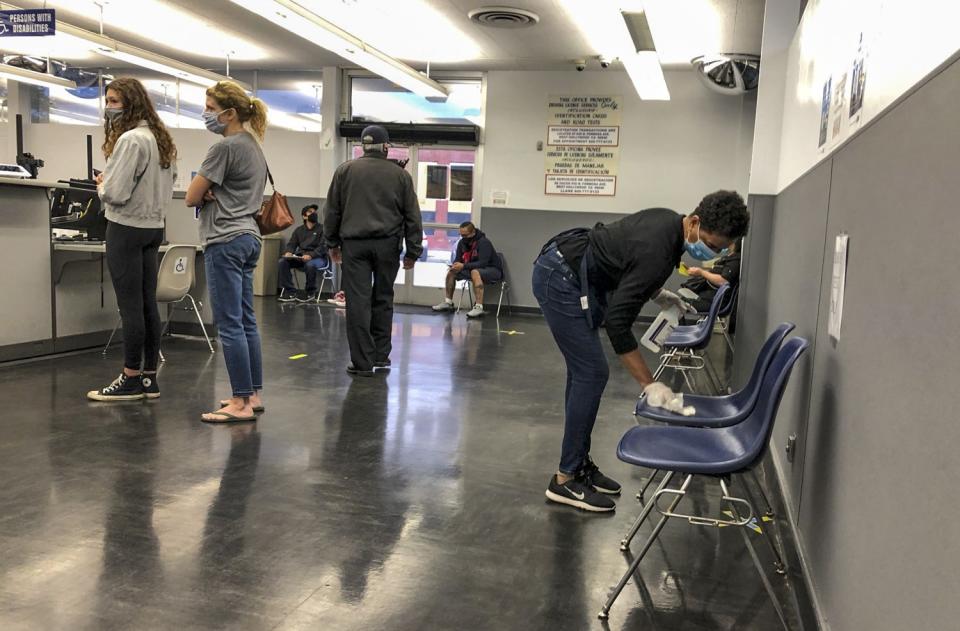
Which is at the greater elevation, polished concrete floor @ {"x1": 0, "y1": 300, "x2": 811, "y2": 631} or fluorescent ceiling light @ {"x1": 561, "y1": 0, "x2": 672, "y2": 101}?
fluorescent ceiling light @ {"x1": 561, "y1": 0, "x2": 672, "y2": 101}

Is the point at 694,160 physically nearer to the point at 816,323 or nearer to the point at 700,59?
the point at 700,59

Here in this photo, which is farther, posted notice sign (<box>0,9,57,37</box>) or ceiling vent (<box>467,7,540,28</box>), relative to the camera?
ceiling vent (<box>467,7,540,28</box>)

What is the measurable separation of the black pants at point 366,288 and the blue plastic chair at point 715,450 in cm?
270

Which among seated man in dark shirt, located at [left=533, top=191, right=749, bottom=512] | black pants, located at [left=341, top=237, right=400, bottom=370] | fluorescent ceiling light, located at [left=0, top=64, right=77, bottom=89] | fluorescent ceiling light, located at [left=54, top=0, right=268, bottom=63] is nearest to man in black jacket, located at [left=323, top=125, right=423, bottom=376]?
black pants, located at [left=341, top=237, right=400, bottom=370]

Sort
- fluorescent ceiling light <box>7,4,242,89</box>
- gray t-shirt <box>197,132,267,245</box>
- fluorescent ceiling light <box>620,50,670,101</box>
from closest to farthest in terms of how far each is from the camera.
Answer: gray t-shirt <box>197,132,267,245</box> → fluorescent ceiling light <box>620,50,670,101</box> → fluorescent ceiling light <box>7,4,242,89</box>

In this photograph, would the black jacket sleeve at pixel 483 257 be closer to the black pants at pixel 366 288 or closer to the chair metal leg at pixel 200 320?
the chair metal leg at pixel 200 320

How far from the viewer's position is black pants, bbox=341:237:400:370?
15.2 feet

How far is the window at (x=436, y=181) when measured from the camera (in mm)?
9695

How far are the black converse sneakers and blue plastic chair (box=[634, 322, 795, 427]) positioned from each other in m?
2.61

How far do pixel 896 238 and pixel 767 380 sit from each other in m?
0.79

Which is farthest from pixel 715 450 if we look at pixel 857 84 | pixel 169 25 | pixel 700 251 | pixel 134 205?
pixel 169 25

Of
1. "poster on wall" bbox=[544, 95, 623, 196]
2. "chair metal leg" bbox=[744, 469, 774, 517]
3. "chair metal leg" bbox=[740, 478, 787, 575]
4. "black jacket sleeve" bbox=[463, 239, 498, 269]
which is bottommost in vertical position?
"chair metal leg" bbox=[744, 469, 774, 517]

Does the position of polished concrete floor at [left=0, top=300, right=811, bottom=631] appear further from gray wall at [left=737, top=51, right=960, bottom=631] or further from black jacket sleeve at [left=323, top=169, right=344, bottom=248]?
black jacket sleeve at [left=323, top=169, right=344, bottom=248]

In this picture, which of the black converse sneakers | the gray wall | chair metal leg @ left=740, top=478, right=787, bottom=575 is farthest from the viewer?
the black converse sneakers
